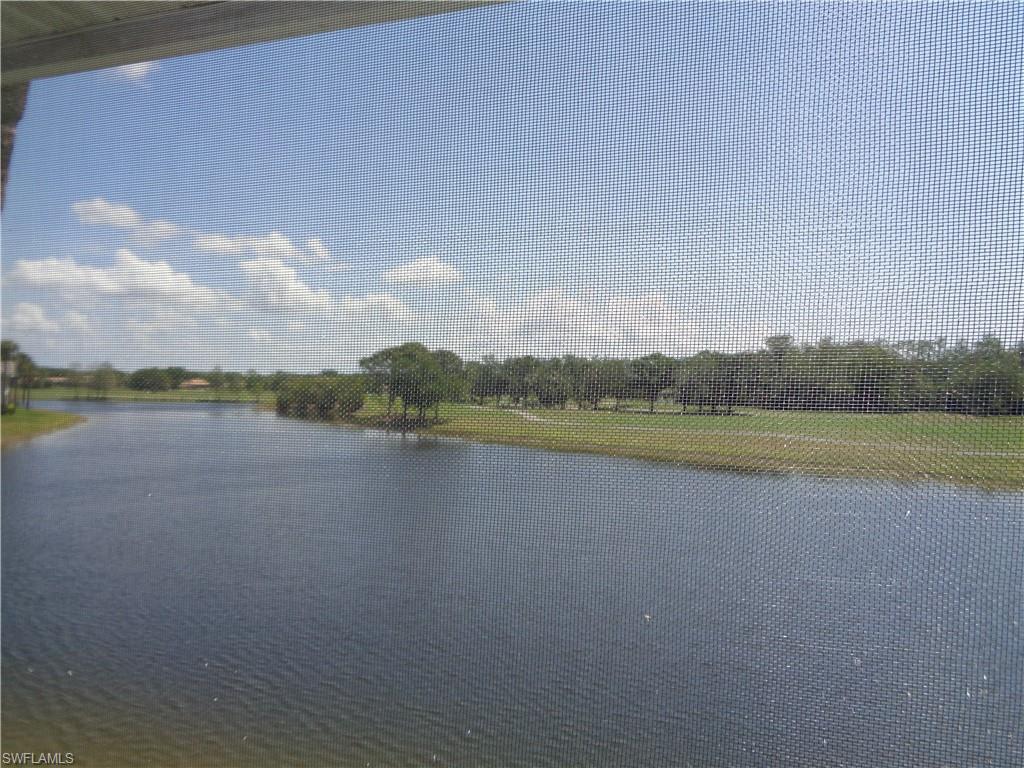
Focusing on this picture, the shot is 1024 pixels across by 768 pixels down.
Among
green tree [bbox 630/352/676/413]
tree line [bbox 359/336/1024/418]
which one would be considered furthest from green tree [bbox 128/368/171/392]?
green tree [bbox 630/352/676/413]

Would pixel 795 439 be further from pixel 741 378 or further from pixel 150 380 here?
pixel 150 380

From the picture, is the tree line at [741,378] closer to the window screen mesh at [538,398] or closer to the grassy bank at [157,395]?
the window screen mesh at [538,398]

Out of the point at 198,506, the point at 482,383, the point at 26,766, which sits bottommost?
the point at 26,766

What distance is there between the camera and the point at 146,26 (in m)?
1.65

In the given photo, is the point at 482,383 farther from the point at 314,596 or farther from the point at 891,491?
the point at 891,491

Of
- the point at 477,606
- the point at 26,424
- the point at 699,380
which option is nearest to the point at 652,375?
the point at 699,380

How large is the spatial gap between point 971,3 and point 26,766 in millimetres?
2425

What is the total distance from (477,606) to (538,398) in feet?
1.43

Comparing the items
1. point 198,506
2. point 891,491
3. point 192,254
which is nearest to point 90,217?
point 192,254

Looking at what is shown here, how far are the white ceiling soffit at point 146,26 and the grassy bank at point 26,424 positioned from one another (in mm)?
965

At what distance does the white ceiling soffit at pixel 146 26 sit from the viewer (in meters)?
1.47

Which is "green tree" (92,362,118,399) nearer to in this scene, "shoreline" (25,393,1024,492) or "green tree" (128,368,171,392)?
"green tree" (128,368,171,392)

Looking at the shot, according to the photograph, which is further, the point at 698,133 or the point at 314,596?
the point at 314,596

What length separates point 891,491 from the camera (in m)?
1.03
